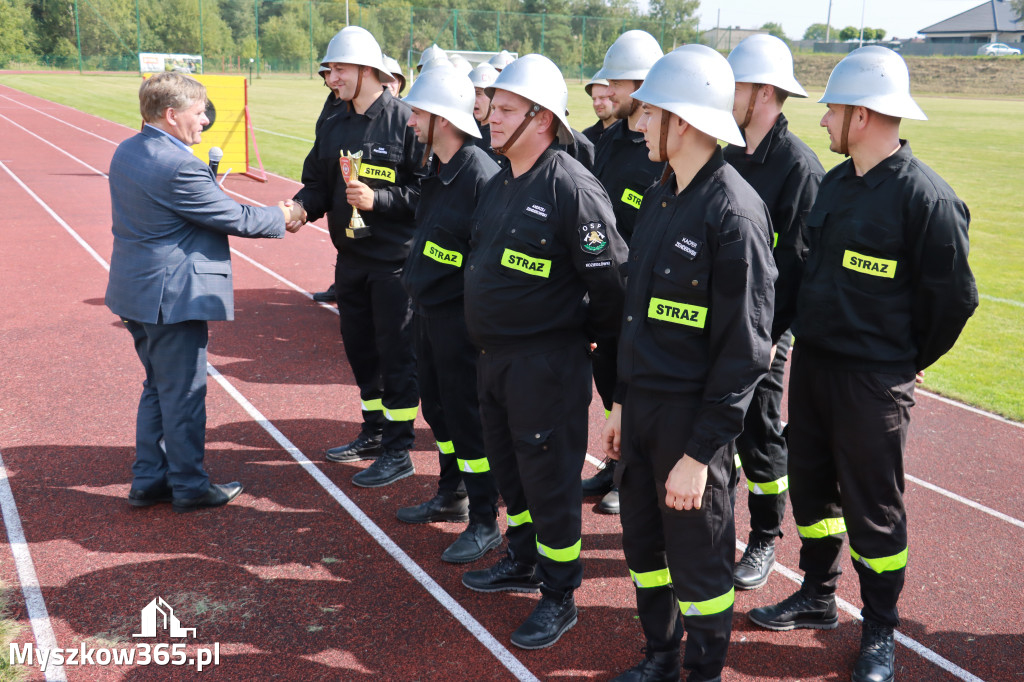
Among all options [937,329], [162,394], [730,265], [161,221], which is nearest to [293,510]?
[162,394]

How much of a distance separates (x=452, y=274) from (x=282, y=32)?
6109 centimetres

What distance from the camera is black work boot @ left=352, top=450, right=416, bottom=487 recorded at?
18.1ft

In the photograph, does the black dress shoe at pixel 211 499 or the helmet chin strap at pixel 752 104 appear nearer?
the helmet chin strap at pixel 752 104

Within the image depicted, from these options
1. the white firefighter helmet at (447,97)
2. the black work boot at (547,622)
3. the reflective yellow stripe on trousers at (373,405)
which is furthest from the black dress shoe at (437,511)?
the white firefighter helmet at (447,97)

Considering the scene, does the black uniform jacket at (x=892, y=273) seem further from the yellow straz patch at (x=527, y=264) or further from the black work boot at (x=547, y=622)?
the black work boot at (x=547, y=622)

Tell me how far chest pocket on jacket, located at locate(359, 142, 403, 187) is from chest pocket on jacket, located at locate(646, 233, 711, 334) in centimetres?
277

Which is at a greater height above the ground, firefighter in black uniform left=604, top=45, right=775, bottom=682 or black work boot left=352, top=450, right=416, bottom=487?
firefighter in black uniform left=604, top=45, right=775, bottom=682

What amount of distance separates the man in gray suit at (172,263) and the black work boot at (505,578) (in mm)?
1868

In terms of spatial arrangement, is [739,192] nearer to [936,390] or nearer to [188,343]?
[188,343]

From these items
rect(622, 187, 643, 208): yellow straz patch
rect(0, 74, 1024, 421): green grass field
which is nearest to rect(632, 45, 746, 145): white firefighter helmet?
rect(622, 187, 643, 208): yellow straz patch

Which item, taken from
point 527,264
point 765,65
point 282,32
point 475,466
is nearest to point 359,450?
point 475,466

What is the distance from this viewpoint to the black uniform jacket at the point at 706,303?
296 centimetres

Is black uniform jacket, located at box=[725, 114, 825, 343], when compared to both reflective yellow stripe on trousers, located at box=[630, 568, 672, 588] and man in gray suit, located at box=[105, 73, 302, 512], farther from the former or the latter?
man in gray suit, located at box=[105, 73, 302, 512]

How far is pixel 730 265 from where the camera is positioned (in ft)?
9.65
